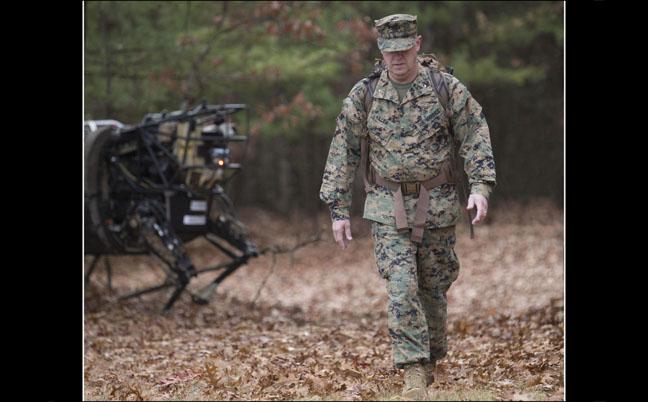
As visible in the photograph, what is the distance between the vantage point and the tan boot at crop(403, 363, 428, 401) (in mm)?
A: 6391

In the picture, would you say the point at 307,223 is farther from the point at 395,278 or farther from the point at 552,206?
the point at 395,278

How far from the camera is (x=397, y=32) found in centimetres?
658

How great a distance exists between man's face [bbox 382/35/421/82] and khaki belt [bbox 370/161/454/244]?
65cm

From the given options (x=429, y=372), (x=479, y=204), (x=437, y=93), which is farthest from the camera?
(x=429, y=372)

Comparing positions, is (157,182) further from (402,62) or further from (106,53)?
(402,62)

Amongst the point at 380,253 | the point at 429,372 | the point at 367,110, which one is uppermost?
the point at 367,110

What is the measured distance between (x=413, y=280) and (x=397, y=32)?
1.58 m

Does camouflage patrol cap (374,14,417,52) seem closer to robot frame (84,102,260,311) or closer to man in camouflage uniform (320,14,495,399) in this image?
man in camouflage uniform (320,14,495,399)

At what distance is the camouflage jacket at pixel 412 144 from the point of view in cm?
671

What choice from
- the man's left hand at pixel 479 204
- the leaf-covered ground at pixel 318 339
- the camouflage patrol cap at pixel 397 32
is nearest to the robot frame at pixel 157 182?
the leaf-covered ground at pixel 318 339

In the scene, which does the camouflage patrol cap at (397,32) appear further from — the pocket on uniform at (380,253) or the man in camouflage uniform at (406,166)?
the pocket on uniform at (380,253)

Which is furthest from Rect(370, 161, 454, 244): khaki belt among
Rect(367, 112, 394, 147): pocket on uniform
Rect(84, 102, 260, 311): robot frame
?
Rect(84, 102, 260, 311): robot frame

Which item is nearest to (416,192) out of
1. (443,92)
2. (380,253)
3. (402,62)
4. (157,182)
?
(380,253)

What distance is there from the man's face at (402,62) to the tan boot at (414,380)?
1845 mm
